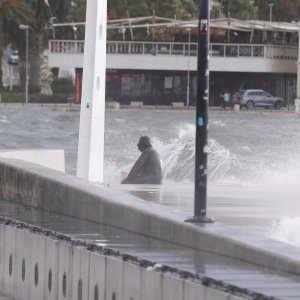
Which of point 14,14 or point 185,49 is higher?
point 14,14

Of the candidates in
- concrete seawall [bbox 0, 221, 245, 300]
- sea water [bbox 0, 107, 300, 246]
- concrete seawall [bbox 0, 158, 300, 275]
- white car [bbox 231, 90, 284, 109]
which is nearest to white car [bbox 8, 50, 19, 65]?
white car [bbox 231, 90, 284, 109]

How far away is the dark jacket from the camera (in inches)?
976

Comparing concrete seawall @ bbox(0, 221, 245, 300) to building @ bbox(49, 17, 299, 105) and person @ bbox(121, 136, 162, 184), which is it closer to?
person @ bbox(121, 136, 162, 184)

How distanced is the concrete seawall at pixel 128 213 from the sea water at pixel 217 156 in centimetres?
130

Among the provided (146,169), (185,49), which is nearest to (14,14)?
(185,49)

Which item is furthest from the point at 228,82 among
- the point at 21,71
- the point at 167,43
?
the point at 21,71

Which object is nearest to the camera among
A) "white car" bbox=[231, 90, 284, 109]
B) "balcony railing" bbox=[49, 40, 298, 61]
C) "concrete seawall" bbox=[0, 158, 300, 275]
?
"concrete seawall" bbox=[0, 158, 300, 275]

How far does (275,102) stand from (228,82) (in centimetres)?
837

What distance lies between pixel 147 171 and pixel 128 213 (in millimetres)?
10497

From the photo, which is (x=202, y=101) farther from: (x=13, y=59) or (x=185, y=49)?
(x=13, y=59)

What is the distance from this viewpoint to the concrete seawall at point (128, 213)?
38.4 ft

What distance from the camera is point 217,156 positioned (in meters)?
41.7

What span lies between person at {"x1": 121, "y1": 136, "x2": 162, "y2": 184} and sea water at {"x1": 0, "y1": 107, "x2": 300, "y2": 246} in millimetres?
285

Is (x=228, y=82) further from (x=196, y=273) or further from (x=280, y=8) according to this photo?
(x=196, y=273)
